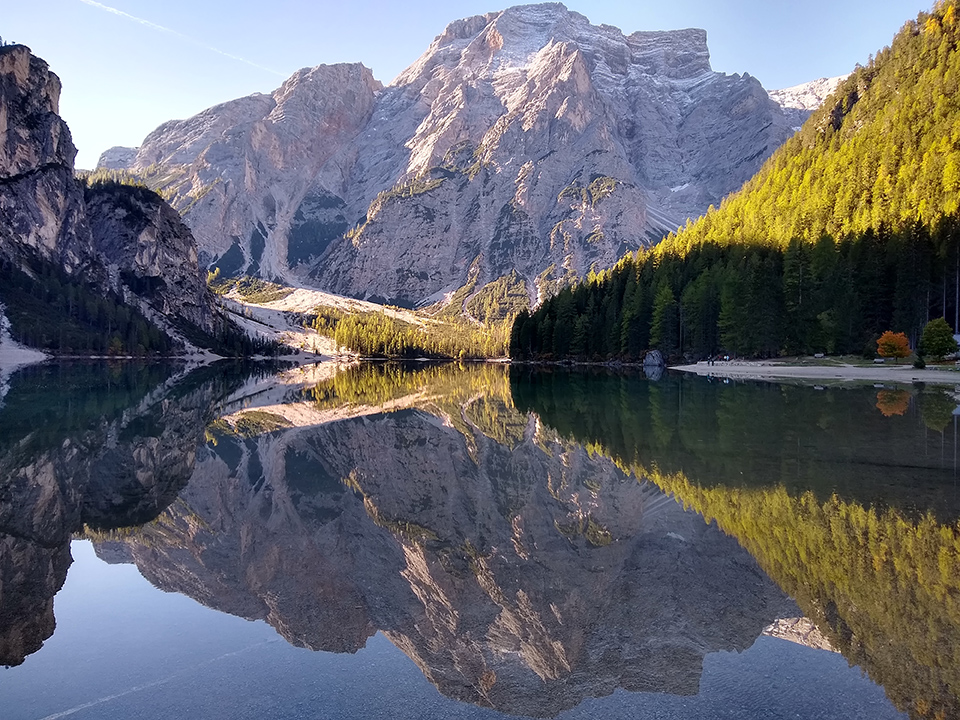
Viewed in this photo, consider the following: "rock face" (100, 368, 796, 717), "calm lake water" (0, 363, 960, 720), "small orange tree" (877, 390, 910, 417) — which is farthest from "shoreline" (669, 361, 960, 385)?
"rock face" (100, 368, 796, 717)

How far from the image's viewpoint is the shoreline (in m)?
54.8

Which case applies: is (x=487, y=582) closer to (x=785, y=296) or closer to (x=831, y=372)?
(x=831, y=372)

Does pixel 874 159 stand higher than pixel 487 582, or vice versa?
pixel 874 159

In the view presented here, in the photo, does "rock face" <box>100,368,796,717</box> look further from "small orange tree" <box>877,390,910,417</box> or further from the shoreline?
the shoreline

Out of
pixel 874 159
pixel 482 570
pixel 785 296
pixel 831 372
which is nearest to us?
pixel 482 570

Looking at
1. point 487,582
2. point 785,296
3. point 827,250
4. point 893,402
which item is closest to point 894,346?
point 827,250

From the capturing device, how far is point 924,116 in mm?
106000

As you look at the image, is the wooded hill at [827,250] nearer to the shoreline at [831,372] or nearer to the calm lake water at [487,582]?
the shoreline at [831,372]

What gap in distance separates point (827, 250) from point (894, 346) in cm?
1924

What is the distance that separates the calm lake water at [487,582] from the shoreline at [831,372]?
128ft

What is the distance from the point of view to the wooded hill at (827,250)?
83.1m

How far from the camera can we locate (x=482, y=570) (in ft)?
36.3

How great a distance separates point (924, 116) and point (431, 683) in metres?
132

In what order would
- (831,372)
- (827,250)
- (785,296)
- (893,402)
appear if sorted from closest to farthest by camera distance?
(893,402) → (831,372) → (827,250) → (785,296)
